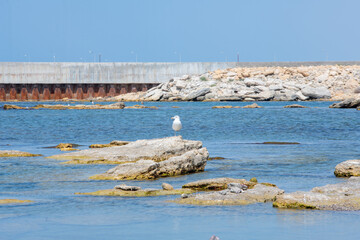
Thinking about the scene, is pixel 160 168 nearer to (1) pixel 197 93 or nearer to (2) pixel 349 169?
(2) pixel 349 169

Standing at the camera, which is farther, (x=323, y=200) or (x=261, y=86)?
(x=261, y=86)

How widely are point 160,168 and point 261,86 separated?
7950 centimetres

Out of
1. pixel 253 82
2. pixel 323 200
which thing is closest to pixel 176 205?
pixel 323 200

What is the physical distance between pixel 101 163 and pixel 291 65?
104791 millimetres

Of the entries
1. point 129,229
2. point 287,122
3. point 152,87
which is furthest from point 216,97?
point 129,229

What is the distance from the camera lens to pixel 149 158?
21.1 meters

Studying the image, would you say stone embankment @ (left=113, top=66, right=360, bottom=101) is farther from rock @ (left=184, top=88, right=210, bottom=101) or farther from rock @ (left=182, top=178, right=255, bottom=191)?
rock @ (left=182, top=178, right=255, bottom=191)

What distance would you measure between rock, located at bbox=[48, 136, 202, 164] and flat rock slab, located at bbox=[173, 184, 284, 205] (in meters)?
6.39

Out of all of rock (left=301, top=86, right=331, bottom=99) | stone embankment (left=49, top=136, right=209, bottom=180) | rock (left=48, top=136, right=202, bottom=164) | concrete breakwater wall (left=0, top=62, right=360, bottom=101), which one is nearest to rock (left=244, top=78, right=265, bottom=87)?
rock (left=301, top=86, right=331, bottom=99)

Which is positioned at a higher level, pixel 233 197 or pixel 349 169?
pixel 233 197

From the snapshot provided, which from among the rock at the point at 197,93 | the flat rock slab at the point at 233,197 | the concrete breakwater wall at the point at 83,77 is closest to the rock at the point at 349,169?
the flat rock slab at the point at 233,197

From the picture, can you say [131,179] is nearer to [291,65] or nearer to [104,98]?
[104,98]

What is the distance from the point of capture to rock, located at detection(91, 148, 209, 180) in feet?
61.8

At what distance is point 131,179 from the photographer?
18828mm
